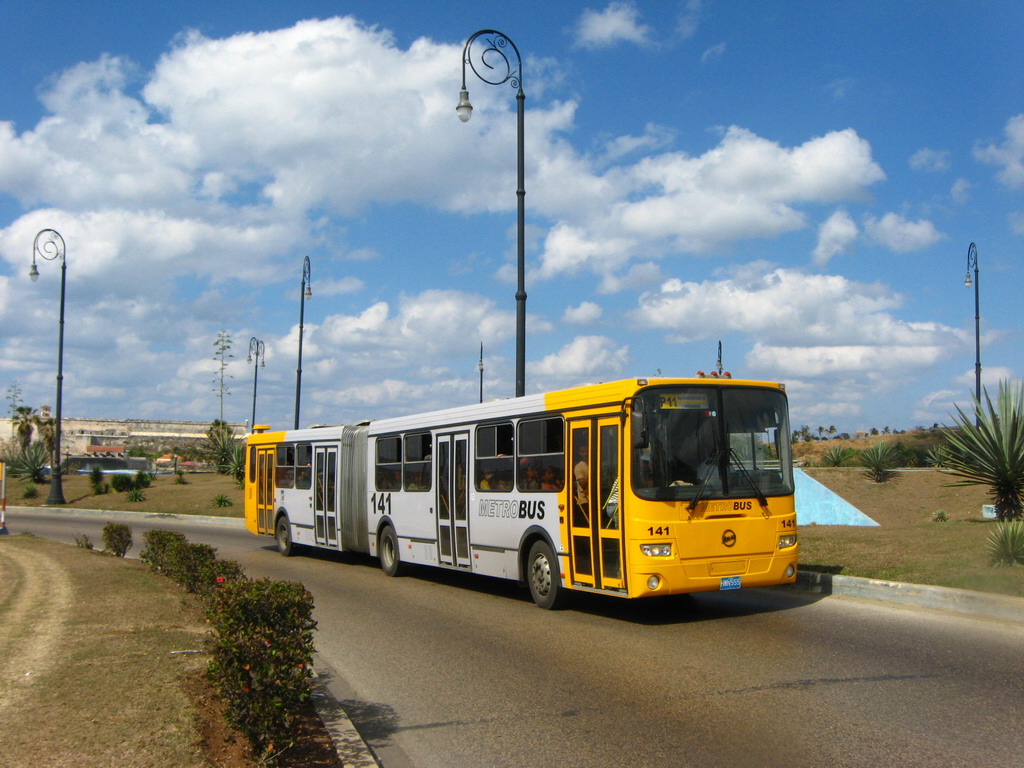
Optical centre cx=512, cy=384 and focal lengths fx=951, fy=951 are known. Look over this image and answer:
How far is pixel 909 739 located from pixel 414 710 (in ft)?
11.5

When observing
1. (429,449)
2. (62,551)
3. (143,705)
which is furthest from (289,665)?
(62,551)

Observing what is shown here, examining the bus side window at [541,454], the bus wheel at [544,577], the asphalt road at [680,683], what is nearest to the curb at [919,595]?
the asphalt road at [680,683]

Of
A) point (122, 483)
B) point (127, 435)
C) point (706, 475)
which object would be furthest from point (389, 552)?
point (127, 435)

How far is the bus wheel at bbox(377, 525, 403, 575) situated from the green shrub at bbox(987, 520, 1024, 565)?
932cm

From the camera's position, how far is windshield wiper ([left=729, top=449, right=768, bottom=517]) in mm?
10953

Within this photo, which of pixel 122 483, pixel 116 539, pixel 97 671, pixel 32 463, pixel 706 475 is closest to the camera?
pixel 97 671

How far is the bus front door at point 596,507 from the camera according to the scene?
35.2 feet

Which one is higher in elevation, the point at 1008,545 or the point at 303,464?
the point at 303,464

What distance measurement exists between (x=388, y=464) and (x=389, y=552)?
158 cm

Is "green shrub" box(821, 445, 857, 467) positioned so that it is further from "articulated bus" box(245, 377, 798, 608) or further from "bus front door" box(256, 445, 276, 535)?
"articulated bus" box(245, 377, 798, 608)

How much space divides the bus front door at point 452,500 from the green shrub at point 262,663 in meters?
7.99

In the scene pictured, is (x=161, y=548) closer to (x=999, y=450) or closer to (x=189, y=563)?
(x=189, y=563)

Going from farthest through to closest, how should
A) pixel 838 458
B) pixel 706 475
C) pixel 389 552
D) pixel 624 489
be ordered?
pixel 838 458 → pixel 389 552 → pixel 706 475 → pixel 624 489

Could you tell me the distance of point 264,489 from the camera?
75.2ft
